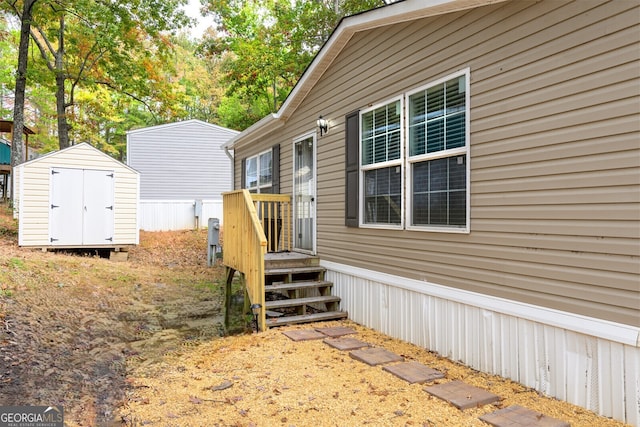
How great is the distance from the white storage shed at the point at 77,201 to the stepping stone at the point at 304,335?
7.76 metres

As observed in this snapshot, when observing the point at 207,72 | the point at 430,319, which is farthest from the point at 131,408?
A: the point at 207,72

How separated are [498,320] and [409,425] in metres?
1.38

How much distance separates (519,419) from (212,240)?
9.86m

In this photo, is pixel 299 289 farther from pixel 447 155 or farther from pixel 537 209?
pixel 537 209

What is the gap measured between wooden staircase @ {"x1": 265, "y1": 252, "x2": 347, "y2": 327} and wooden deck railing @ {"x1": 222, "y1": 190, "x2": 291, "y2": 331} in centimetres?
25

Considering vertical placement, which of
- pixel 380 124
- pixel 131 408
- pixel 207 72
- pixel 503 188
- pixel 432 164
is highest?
pixel 207 72

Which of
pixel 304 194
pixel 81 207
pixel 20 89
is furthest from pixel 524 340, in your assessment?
pixel 20 89

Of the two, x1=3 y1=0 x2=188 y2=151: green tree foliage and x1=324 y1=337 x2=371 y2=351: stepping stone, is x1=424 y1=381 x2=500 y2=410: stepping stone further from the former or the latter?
x1=3 y1=0 x2=188 y2=151: green tree foliage

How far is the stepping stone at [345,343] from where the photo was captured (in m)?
4.61

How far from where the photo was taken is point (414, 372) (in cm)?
382

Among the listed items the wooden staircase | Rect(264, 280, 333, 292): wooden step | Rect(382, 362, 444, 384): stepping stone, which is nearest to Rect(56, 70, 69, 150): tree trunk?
the wooden staircase

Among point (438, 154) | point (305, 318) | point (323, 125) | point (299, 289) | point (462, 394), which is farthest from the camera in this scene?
point (323, 125)

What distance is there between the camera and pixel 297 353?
4453 mm

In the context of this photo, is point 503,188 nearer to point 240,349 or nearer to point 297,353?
point 297,353
